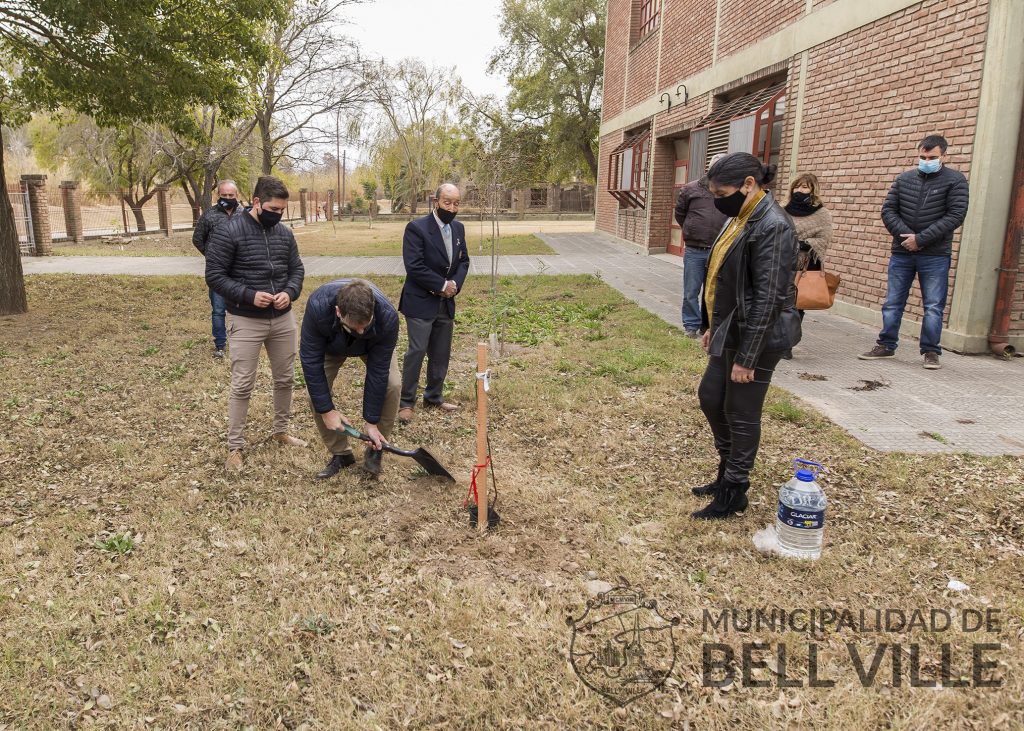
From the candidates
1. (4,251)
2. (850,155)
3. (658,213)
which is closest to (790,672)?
(850,155)

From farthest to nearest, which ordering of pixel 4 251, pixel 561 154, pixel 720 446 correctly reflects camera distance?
pixel 561 154 < pixel 4 251 < pixel 720 446

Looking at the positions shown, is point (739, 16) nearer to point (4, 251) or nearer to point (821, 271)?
point (821, 271)

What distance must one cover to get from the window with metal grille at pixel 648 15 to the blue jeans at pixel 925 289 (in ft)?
44.5

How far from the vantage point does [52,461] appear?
5.04m

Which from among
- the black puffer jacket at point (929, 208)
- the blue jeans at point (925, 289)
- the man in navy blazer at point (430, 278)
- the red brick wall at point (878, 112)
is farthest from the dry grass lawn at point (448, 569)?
the red brick wall at point (878, 112)

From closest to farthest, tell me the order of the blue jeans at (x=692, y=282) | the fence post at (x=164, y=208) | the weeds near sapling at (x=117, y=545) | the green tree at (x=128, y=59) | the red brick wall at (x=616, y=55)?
1. the weeds near sapling at (x=117, y=545)
2. the blue jeans at (x=692, y=282)
3. the green tree at (x=128, y=59)
4. the red brick wall at (x=616, y=55)
5. the fence post at (x=164, y=208)

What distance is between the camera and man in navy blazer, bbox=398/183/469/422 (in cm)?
564

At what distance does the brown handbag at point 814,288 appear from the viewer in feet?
21.1

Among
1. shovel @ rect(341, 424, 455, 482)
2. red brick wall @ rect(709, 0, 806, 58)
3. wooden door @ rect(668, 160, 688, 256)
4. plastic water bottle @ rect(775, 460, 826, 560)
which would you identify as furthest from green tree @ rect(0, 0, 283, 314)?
wooden door @ rect(668, 160, 688, 256)

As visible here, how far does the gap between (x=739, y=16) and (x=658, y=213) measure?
5938 millimetres

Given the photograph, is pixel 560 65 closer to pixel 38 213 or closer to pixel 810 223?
pixel 38 213

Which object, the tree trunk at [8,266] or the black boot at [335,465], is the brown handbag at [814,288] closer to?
the black boot at [335,465]

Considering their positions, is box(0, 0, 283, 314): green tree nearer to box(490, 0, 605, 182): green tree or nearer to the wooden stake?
the wooden stake

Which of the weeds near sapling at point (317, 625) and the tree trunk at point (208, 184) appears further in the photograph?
the tree trunk at point (208, 184)
